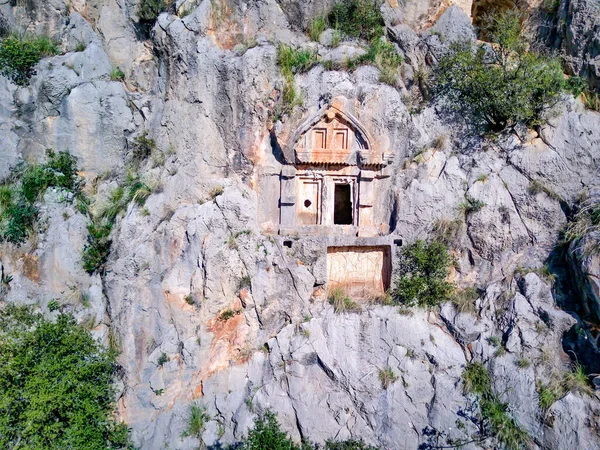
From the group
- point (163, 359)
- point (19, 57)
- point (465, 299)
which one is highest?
point (19, 57)

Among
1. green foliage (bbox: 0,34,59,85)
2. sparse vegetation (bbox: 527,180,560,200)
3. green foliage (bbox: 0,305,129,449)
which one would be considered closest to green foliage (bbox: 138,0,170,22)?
green foliage (bbox: 0,34,59,85)

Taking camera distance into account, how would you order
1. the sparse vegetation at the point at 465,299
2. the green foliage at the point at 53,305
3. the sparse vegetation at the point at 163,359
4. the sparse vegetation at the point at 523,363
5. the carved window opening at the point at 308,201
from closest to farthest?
the sparse vegetation at the point at 523,363
the sparse vegetation at the point at 163,359
the sparse vegetation at the point at 465,299
the green foliage at the point at 53,305
the carved window opening at the point at 308,201

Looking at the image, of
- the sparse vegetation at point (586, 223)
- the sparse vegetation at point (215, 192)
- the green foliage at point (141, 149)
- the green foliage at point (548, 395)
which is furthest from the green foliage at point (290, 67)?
the green foliage at point (548, 395)

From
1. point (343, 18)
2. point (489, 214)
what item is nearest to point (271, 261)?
point (489, 214)

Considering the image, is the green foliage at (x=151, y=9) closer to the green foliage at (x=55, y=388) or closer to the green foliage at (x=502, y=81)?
the green foliage at (x=502, y=81)

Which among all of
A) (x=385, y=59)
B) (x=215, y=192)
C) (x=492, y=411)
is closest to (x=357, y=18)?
(x=385, y=59)

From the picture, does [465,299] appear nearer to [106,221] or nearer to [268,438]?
[268,438]

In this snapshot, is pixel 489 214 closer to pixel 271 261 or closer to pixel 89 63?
pixel 271 261
